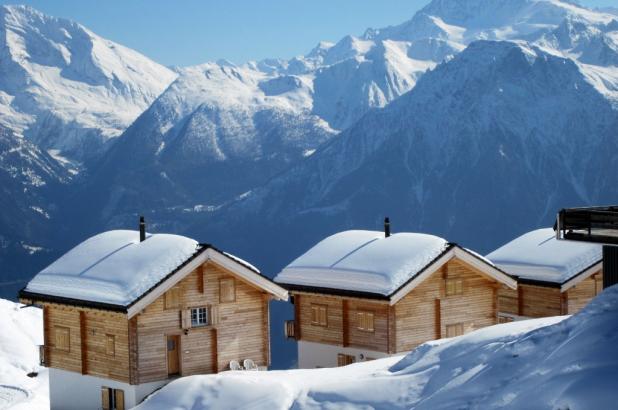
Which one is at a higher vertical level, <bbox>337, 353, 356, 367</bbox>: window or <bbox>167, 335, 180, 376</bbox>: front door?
<bbox>167, 335, 180, 376</bbox>: front door

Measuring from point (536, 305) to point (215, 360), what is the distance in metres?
17.1

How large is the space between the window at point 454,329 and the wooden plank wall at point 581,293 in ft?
18.8

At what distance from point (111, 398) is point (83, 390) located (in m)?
1.64

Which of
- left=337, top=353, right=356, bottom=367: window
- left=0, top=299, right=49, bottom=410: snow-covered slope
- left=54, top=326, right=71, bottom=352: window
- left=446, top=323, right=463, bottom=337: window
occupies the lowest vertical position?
left=0, top=299, right=49, bottom=410: snow-covered slope

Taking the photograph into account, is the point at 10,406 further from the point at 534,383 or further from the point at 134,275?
the point at 534,383

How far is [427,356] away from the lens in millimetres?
30328

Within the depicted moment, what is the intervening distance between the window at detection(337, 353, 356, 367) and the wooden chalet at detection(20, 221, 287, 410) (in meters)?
3.58

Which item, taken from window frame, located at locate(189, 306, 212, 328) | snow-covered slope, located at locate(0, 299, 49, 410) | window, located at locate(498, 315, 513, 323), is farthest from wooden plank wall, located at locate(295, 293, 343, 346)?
snow-covered slope, located at locate(0, 299, 49, 410)

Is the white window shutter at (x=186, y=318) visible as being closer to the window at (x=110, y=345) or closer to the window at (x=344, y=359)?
the window at (x=110, y=345)

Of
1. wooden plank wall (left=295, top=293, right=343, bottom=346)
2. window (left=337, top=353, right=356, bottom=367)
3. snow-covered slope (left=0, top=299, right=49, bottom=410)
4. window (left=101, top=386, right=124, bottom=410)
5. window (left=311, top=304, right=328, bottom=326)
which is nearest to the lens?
window (left=101, top=386, right=124, bottom=410)

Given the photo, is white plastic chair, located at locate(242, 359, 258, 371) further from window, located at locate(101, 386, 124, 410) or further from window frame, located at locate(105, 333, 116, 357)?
window frame, located at locate(105, 333, 116, 357)

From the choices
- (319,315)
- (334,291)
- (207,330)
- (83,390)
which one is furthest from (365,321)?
(83,390)

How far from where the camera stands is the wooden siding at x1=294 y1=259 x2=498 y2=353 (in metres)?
43.1

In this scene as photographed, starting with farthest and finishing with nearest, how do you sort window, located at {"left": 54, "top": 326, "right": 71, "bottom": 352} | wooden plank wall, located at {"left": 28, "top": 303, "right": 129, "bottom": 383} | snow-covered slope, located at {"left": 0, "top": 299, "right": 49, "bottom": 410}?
1. snow-covered slope, located at {"left": 0, "top": 299, "right": 49, "bottom": 410}
2. window, located at {"left": 54, "top": 326, "right": 71, "bottom": 352}
3. wooden plank wall, located at {"left": 28, "top": 303, "right": 129, "bottom": 383}
